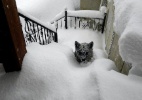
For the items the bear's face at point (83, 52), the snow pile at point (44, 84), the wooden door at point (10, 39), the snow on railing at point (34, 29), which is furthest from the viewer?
the bear's face at point (83, 52)

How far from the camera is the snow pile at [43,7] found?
12.6m

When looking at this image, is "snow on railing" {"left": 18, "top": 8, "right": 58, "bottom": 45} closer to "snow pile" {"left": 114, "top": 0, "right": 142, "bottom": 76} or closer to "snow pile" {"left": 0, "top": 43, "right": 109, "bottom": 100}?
"snow pile" {"left": 0, "top": 43, "right": 109, "bottom": 100}

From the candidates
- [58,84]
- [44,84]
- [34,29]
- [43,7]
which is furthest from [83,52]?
[43,7]

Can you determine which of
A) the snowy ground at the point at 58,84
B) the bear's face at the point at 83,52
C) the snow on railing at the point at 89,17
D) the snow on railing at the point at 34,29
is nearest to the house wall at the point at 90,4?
the snow on railing at the point at 89,17

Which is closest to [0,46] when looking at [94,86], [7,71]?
[7,71]

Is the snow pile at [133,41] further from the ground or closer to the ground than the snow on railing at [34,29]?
further from the ground

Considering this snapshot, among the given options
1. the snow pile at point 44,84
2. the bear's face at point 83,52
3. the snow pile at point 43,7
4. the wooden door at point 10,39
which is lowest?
the snow pile at point 43,7

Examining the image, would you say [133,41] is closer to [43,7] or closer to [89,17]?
[89,17]

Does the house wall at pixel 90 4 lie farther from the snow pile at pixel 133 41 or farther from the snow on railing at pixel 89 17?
the snow pile at pixel 133 41

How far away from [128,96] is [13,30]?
7.25ft

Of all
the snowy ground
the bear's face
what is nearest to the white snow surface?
the snowy ground

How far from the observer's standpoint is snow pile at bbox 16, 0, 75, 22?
12.6 m

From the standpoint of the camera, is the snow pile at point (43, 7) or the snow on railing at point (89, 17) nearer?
the snow on railing at point (89, 17)

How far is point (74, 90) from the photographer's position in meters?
2.92
